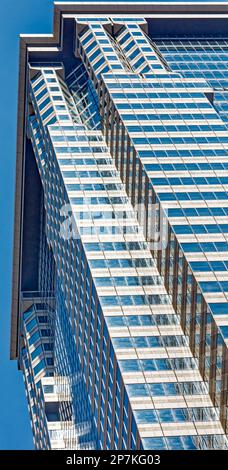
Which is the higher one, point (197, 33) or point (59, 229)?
point (197, 33)

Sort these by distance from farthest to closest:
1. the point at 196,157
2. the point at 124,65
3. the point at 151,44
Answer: the point at 151,44
the point at 124,65
the point at 196,157

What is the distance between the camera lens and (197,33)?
17175cm

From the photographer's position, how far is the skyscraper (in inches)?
3794

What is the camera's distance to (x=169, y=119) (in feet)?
422

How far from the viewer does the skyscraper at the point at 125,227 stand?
3794 inches

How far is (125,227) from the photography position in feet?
403

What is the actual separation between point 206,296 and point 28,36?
87.4 m

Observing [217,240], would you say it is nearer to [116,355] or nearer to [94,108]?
[116,355]

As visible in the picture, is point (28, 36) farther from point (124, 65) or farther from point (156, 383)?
point (156, 383)
